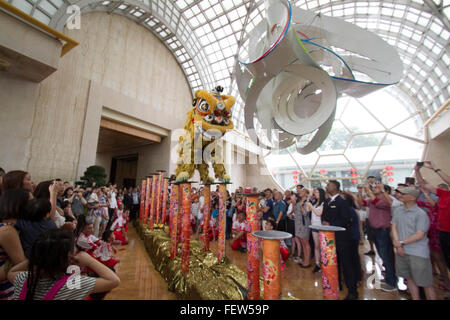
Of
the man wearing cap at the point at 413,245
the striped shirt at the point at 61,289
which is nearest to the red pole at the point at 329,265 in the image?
the man wearing cap at the point at 413,245

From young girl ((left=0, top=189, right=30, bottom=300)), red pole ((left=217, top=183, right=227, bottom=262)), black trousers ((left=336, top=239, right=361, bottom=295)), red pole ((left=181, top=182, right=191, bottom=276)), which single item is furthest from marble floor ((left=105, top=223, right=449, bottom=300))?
young girl ((left=0, top=189, right=30, bottom=300))

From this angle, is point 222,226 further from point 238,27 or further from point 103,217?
point 238,27

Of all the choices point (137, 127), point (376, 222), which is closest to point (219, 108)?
point (376, 222)

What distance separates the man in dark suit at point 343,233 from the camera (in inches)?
87.8

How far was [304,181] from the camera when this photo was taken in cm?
1340

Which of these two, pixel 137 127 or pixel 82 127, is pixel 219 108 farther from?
pixel 137 127

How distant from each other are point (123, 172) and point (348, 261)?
53.7 ft

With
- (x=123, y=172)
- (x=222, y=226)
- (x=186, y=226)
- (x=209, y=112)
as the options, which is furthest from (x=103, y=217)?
(x=123, y=172)

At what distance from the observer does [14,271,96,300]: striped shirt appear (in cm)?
94

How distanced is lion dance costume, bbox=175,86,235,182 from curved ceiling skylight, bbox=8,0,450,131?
288 inches

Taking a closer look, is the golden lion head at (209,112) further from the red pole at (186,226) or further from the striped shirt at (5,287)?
the striped shirt at (5,287)

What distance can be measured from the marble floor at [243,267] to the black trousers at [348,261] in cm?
25

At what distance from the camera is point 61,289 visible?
949 millimetres

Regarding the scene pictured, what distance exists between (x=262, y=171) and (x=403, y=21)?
1164 centimetres
